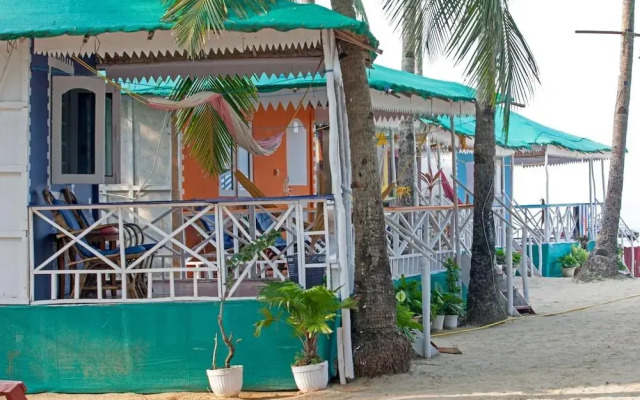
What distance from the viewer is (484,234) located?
12.4 m

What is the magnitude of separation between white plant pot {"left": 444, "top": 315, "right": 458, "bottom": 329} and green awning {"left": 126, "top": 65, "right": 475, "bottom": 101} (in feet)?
8.56

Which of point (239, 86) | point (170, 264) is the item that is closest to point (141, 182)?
point (170, 264)

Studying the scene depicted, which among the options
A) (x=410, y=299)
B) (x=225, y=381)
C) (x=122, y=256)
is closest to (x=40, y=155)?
(x=122, y=256)

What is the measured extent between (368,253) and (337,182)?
0.87 meters

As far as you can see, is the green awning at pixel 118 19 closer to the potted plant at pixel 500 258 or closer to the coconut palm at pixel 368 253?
the coconut palm at pixel 368 253

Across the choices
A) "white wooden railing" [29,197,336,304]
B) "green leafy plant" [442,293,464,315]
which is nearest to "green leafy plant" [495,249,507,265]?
"green leafy plant" [442,293,464,315]

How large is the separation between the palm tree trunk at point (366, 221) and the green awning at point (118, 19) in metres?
0.57

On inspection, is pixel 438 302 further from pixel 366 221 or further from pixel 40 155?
pixel 40 155

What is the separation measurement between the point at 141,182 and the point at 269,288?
22.4ft

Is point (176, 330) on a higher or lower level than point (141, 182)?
lower

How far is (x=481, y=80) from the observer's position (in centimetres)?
901

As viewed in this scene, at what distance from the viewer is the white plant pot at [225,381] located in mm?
8172

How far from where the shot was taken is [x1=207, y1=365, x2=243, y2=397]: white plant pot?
8172 millimetres

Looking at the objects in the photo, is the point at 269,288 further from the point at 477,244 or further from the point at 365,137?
the point at 477,244
